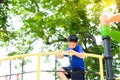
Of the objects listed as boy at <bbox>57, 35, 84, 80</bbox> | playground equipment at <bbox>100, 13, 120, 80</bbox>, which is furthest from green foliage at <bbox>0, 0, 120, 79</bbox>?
playground equipment at <bbox>100, 13, 120, 80</bbox>

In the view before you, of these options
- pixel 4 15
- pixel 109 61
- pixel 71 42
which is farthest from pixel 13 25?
pixel 109 61

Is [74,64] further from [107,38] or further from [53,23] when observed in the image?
[53,23]

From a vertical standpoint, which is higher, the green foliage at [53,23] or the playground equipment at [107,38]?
the green foliage at [53,23]

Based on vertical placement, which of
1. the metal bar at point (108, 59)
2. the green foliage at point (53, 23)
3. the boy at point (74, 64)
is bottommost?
the metal bar at point (108, 59)

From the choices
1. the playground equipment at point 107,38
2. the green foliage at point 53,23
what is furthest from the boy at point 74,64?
the green foliage at point 53,23

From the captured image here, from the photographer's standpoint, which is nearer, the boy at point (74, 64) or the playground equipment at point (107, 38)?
the playground equipment at point (107, 38)

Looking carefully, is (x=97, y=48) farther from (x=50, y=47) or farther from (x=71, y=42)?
(x=71, y=42)

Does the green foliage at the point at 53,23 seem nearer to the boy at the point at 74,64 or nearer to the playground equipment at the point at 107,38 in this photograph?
the boy at the point at 74,64

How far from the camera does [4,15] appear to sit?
18.6 meters

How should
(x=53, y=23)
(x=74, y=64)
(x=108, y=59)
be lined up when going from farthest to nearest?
(x=53, y=23)
(x=74, y=64)
(x=108, y=59)

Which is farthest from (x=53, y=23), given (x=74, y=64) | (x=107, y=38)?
(x=107, y=38)

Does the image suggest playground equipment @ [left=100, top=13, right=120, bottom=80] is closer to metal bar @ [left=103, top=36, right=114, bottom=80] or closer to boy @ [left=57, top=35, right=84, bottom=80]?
metal bar @ [left=103, top=36, right=114, bottom=80]

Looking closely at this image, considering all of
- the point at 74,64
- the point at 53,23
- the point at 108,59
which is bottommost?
the point at 108,59

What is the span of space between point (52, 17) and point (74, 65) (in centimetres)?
1329
